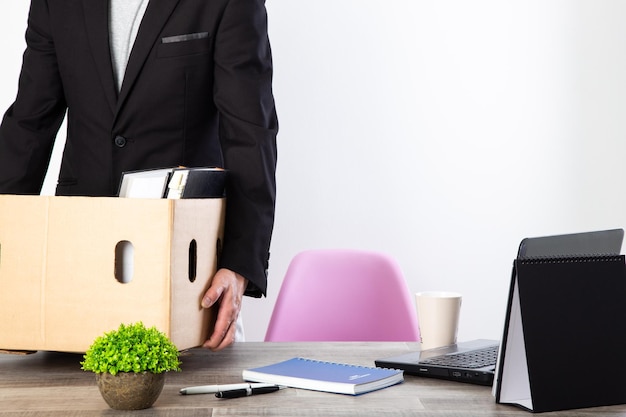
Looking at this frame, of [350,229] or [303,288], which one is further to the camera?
[350,229]

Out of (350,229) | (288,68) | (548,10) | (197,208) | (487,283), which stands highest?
(548,10)

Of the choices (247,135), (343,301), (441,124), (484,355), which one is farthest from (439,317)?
(441,124)

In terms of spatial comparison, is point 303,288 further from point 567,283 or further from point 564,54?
point 564,54

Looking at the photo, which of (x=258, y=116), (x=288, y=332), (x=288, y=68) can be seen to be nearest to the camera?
(x=258, y=116)

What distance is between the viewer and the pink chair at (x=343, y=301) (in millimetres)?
2193

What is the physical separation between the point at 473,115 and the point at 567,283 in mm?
1988

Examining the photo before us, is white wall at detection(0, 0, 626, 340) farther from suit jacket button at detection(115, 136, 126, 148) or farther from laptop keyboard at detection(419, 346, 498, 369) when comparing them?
laptop keyboard at detection(419, 346, 498, 369)

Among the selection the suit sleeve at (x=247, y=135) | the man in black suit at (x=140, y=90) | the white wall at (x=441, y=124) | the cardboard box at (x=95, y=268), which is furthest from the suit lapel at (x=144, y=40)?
the white wall at (x=441, y=124)

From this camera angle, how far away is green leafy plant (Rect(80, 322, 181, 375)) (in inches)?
43.3

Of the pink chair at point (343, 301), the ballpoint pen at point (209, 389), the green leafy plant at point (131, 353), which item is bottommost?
the pink chair at point (343, 301)

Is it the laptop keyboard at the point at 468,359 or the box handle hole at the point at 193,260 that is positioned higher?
the box handle hole at the point at 193,260

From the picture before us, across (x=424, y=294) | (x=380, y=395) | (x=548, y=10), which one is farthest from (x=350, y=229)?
(x=380, y=395)

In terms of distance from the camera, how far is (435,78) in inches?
122

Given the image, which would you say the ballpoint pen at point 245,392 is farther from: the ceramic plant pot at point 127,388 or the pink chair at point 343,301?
the pink chair at point 343,301
